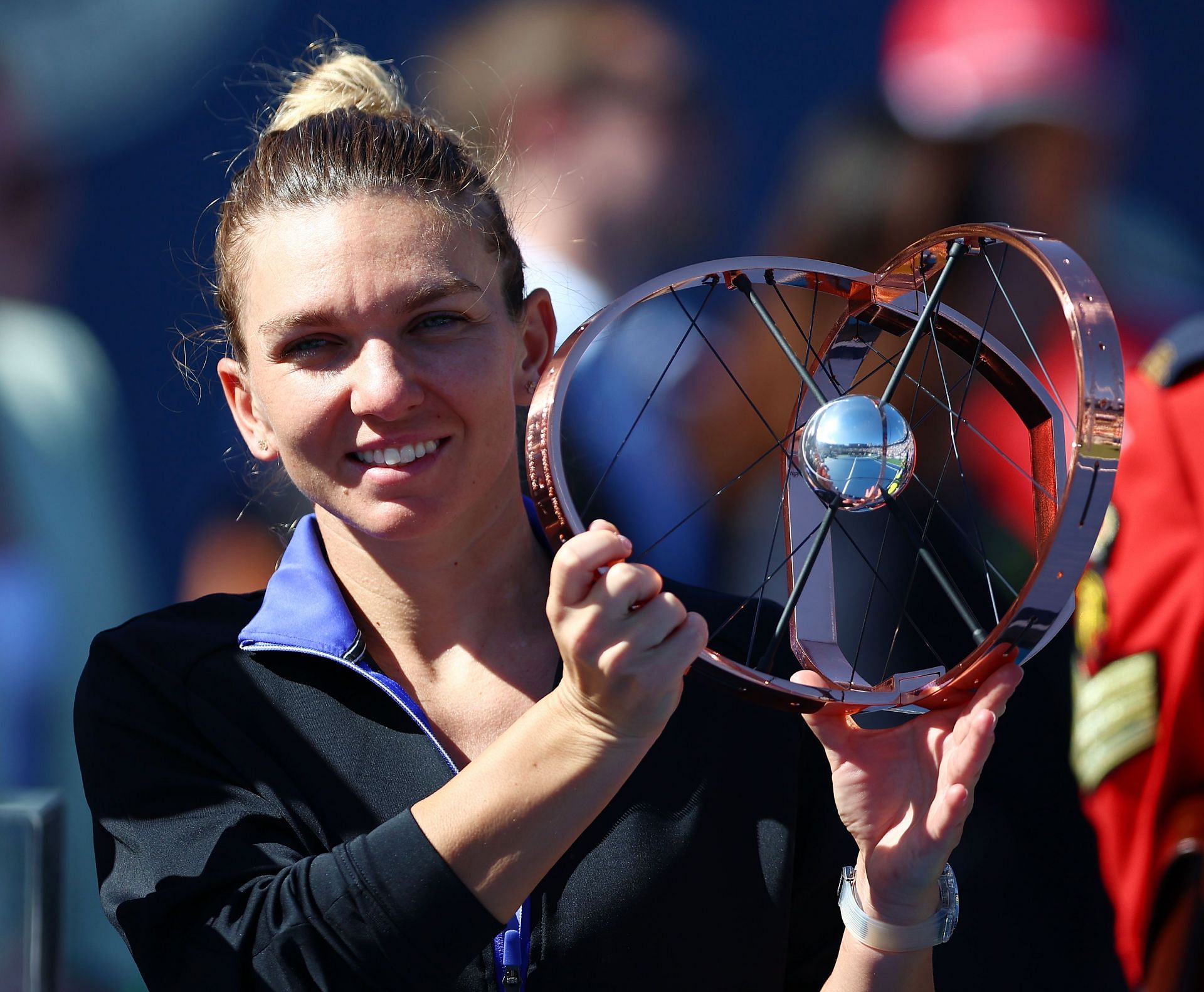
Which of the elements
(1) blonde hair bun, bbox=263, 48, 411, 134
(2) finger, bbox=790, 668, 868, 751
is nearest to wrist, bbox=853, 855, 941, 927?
(2) finger, bbox=790, 668, 868, 751

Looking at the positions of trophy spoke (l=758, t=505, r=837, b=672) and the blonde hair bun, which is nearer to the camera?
trophy spoke (l=758, t=505, r=837, b=672)

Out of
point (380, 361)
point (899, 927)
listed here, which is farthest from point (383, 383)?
point (899, 927)

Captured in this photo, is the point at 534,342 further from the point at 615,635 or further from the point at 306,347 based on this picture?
the point at 615,635

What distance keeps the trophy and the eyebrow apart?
210 millimetres

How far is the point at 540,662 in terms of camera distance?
163cm

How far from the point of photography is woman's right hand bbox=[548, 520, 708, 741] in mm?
1118

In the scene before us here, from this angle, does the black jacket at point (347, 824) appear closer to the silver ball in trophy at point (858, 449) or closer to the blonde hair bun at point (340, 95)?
the silver ball in trophy at point (858, 449)

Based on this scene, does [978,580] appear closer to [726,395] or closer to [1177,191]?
[726,395]

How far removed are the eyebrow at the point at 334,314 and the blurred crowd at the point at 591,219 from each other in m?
1.27

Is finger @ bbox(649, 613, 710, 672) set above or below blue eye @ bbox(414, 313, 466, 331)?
below

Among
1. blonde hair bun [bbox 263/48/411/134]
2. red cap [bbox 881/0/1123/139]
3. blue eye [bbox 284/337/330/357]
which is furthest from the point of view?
red cap [bbox 881/0/1123/139]

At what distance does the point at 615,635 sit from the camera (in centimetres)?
113

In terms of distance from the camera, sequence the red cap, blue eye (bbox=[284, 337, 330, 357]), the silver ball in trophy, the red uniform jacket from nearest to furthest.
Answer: the silver ball in trophy → blue eye (bbox=[284, 337, 330, 357]) → the red uniform jacket → the red cap

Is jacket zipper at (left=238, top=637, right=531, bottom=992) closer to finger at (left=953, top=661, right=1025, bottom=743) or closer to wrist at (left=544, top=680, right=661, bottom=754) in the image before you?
wrist at (left=544, top=680, right=661, bottom=754)
